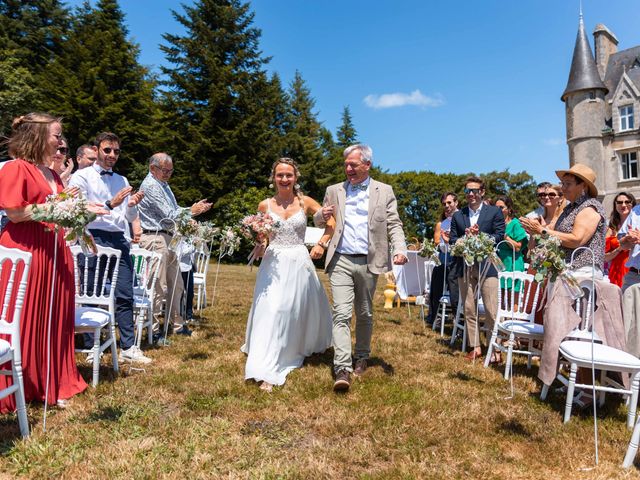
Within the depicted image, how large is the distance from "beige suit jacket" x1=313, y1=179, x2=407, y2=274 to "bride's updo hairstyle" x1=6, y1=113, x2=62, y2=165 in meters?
2.63

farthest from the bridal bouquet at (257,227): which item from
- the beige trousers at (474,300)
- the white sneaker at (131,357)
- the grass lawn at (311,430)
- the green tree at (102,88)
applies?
the green tree at (102,88)

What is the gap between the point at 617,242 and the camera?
21.6ft

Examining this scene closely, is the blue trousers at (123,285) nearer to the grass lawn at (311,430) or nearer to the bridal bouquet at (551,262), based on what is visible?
the grass lawn at (311,430)

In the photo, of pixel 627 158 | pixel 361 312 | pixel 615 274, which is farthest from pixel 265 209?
pixel 627 158

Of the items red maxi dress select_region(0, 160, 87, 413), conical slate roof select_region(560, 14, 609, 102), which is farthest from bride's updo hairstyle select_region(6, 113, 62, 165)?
conical slate roof select_region(560, 14, 609, 102)

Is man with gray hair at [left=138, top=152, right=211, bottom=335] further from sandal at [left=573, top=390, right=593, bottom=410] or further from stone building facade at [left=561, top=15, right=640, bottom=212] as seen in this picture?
stone building facade at [left=561, top=15, right=640, bottom=212]

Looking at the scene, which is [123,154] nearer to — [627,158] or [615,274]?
[615,274]

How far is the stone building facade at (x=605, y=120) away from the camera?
109 feet

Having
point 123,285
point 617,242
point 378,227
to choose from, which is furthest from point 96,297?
point 617,242

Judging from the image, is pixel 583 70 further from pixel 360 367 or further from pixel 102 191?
pixel 102 191

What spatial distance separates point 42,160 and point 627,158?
3947 centimetres

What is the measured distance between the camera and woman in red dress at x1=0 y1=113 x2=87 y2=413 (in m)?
3.56

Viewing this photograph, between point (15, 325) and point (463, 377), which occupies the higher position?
point (15, 325)

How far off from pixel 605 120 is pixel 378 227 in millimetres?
37836
